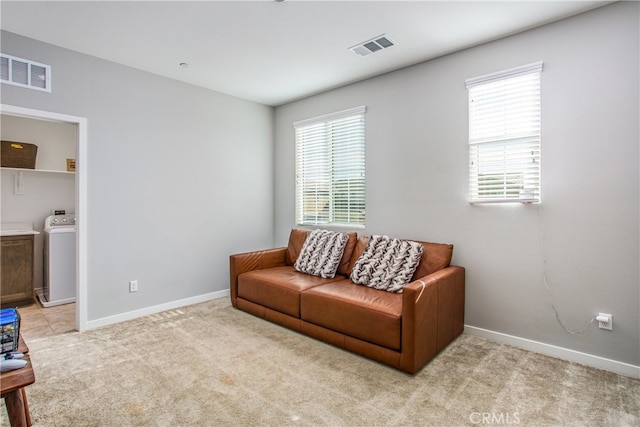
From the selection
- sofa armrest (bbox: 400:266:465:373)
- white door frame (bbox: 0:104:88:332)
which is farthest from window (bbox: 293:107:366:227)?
white door frame (bbox: 0:104:88:332)

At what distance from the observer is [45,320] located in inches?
139

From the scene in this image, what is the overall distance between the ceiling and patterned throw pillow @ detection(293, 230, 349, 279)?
183cm

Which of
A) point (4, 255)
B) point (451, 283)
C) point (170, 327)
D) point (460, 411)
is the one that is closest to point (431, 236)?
point (451, 283)

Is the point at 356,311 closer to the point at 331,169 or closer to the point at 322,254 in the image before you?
the point at 322,254

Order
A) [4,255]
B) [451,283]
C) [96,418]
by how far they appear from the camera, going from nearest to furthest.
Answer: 1. [96,418]
2. [451,283]
3. [4,255]

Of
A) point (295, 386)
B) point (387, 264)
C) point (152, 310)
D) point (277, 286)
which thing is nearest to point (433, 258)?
point (387, 264)

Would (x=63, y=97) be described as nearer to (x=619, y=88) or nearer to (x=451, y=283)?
(x=451, y=283)

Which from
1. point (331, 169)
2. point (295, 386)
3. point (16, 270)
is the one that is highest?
point (331, 169)

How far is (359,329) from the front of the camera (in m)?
2.60

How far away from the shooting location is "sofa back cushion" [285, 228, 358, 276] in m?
3.63

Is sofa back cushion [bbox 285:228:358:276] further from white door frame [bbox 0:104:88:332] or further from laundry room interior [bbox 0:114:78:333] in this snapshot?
laundry room interior [bbox 0:114:78:333]

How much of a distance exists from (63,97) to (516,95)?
4050 millimetres

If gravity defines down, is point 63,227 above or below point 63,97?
below

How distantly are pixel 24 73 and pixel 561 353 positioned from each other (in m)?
5.01
